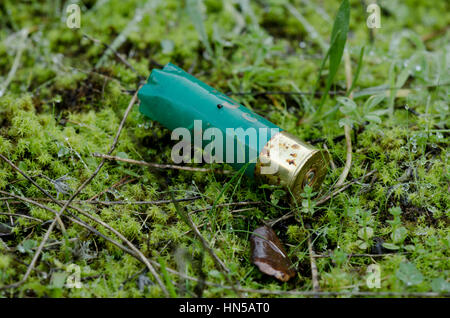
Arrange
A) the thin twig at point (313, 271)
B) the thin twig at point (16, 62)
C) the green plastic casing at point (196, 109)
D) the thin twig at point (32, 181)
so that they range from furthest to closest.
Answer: the thin twig at point (16, 62), the green plastic casing at point (196, 109), the thin twig at point (32, 181), the thin twig at point (313, 271)

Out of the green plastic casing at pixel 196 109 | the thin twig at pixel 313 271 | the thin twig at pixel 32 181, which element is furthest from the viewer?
the green plastic casing at pixel 196 109

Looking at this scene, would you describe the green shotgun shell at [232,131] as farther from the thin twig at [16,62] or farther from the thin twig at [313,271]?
the thin twig at [16,62]

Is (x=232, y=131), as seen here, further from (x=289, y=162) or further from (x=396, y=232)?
(x=396, y=232)

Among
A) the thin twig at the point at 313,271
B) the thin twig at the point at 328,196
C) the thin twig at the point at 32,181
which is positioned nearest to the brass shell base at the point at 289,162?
the thin twig at the point at 328,196
